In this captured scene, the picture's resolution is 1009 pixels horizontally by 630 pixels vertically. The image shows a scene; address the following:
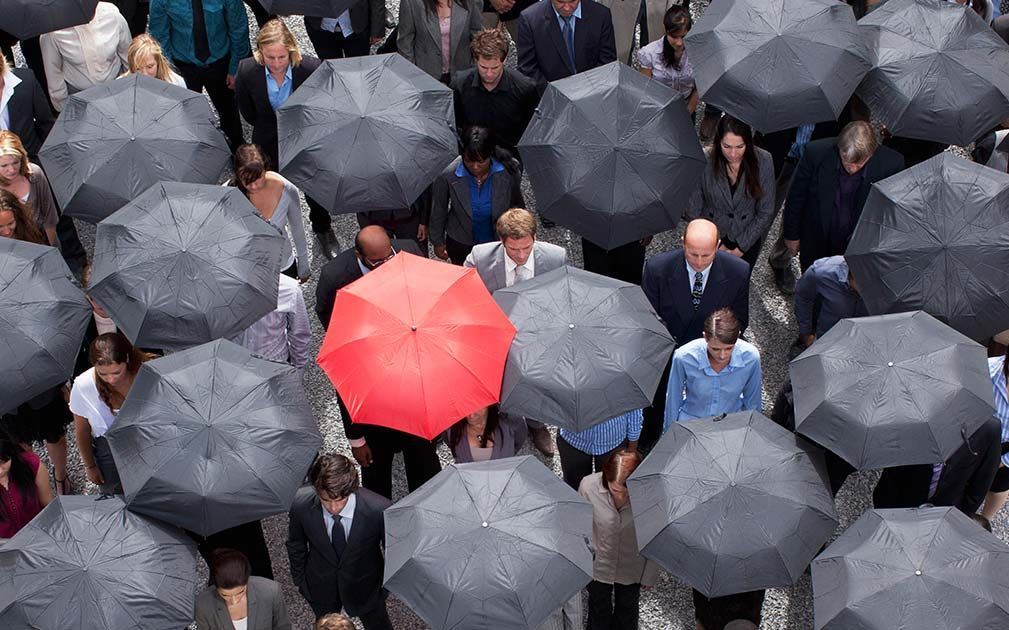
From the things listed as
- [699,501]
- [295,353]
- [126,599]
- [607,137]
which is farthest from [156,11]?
[699,501]

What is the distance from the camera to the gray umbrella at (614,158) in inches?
374

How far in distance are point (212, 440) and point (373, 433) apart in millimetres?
1761

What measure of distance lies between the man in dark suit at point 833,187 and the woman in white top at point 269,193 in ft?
12.0

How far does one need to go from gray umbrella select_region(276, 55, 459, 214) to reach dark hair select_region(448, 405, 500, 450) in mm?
1697

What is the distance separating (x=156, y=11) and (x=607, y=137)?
4.32m

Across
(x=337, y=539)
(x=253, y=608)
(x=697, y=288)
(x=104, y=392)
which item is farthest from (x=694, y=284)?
(x=104, y=392)

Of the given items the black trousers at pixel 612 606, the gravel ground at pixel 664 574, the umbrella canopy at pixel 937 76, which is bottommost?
the gravel ground at pixel 664 574

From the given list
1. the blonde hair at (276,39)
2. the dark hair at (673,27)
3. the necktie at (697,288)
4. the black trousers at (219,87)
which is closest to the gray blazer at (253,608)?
the necktie at (697,288)

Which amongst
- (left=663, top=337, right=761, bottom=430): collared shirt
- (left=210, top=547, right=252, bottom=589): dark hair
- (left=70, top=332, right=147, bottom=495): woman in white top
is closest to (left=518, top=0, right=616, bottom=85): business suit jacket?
(left=663, top=337, right=761, bottom=430): collared shirt

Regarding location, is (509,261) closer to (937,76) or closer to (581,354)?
(581,354)

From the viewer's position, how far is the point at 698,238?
364 inches

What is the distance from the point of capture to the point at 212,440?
7.83 m

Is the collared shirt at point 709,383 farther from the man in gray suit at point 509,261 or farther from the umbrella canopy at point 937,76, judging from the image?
the umbrella canopy at point 937,76

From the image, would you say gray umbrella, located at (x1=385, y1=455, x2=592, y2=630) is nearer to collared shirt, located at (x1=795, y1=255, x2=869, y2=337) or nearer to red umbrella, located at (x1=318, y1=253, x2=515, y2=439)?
red umbrella, located at (x1=318, y1=253, x2=515, y2=439)
